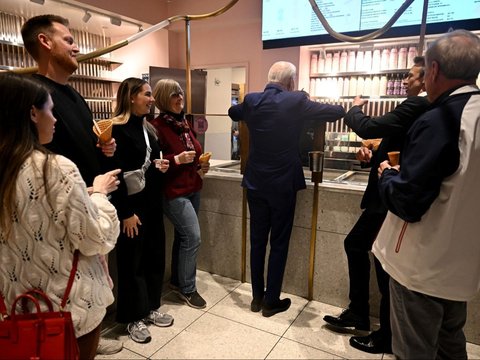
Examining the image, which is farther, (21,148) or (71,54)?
(71,54)

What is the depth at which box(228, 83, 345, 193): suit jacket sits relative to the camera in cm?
218

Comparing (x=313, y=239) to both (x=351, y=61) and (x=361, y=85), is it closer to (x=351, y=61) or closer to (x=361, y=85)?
(x=361, y=85)

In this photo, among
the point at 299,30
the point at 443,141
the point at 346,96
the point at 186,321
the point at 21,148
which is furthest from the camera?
the point at 346,96

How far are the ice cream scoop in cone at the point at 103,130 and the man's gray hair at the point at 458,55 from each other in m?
1.44

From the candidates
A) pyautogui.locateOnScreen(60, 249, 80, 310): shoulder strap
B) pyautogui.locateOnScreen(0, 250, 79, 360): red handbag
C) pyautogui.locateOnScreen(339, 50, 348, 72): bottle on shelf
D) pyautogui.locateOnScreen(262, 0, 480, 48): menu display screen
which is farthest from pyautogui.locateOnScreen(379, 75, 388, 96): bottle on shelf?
pyautogui.locateOnScreen(0, 250, 79, 360): red handbag

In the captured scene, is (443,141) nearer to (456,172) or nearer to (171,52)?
(456,172)

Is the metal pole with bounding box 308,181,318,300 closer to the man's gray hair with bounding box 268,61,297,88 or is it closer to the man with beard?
→ the man's gray hair with bounding box 268,61,297,88

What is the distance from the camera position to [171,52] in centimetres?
678

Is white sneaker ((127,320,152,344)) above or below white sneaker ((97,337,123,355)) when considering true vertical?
above

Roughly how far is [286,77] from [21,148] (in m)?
1.62

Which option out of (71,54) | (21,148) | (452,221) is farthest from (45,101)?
(452,221)

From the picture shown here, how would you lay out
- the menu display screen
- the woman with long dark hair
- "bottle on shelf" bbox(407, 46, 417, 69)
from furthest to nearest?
1. "bottle on shelf" bbox(407, 46, 417, 69)
2. the menu display screen
3. the woman with long dark hair

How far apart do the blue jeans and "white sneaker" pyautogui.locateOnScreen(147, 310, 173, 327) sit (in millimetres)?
280

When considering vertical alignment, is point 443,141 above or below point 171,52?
below
